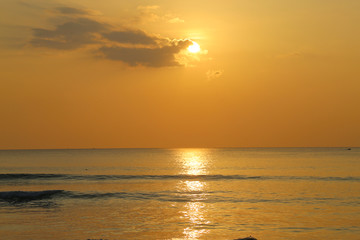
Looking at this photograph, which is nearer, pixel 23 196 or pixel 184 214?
pixel 184 214

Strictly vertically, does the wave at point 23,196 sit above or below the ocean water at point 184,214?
above

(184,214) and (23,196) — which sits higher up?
(23,196)

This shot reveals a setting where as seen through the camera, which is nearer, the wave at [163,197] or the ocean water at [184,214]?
the ocean water at [184,214]

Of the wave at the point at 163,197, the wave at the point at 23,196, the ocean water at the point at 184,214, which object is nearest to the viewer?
the ocean water at the point at 184,214

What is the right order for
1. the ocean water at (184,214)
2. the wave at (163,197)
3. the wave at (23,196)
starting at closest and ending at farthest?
the ocean water at (184,214) < the wave at (163,197) < the wave at (23,196)

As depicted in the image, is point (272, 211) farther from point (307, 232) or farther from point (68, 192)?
point (68, 192)

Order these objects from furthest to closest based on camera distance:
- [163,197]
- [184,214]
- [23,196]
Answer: [23,196], [163,197], [184,214]

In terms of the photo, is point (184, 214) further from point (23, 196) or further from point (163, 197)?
point (23, 196)

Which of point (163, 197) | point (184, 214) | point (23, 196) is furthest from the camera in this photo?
point (23, 196)

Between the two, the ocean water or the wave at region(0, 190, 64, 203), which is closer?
the ocean water

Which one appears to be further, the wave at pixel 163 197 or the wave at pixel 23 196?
the wave at pixel 23 196

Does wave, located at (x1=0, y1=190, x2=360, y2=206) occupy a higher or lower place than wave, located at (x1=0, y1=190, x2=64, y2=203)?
lower

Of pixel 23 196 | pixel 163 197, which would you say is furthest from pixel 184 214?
pixel 23 196

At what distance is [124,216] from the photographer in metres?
30.5
